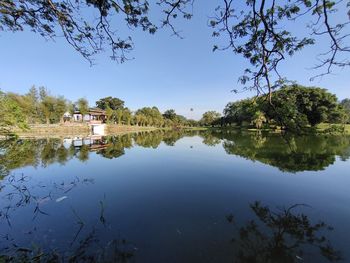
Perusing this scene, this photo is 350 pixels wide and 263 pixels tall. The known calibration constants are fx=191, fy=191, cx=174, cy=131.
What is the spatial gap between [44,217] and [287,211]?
6340 millimetres

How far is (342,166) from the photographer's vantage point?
35.0 feet

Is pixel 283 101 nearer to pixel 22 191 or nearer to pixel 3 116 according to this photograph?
pixel 3 116

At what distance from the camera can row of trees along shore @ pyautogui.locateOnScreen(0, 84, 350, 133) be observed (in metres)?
2.83

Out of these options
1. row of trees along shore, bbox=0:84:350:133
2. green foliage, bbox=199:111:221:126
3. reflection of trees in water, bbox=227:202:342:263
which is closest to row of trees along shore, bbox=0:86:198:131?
row of trees along shore, bbox=0:84:350:133

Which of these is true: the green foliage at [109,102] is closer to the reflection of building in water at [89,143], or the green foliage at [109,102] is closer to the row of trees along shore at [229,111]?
the row of trees along shore at [229,111]

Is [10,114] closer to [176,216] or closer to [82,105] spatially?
[176,216]

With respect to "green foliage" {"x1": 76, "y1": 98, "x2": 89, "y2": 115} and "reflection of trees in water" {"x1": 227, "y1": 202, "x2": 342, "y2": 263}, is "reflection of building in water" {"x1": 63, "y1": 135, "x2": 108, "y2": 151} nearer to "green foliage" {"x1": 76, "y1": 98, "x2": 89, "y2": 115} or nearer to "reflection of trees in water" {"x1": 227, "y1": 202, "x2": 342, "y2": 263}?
"reflection of trees in water" {"x1": 227, "y1": 202, "x2": 342, "y2": 263}

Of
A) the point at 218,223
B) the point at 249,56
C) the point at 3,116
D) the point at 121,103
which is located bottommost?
the point at 218,223

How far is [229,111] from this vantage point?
71875 mm

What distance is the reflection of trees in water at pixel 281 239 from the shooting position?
343 cm

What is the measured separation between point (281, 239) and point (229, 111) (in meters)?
71.1

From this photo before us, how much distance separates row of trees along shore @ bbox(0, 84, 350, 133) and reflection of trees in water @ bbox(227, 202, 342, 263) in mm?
2348

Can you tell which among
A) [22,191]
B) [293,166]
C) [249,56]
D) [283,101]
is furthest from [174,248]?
[293,166]

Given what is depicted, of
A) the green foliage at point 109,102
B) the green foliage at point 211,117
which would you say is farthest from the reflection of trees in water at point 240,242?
→ the green foliage at point 109,102
